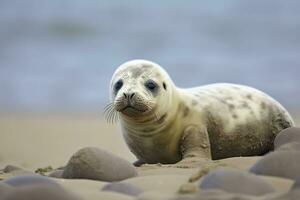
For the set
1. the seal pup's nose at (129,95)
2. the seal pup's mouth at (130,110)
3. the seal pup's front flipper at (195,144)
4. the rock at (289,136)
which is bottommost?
the rock at (289,136)

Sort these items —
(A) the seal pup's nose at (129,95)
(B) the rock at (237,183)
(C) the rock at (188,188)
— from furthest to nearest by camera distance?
(A) the seal pup's nose at (129,95)
(C) the rock at (188,188)
(B) the rock at (237,183)

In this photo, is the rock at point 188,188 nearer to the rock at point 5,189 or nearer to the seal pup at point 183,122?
the rock at point 5,189

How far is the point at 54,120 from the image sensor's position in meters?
11.3

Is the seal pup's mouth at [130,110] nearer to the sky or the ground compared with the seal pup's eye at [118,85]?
nearer to the ground

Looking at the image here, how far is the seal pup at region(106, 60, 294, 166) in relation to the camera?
5039mm

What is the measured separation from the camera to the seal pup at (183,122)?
198 inches

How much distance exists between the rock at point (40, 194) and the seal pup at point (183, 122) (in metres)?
2.41

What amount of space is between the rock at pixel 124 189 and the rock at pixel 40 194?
0.32m

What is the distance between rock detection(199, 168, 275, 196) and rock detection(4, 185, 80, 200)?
496 mm

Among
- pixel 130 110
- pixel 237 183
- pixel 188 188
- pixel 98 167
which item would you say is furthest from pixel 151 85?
pixel 237 183

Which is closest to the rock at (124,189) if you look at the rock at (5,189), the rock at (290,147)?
the rock at (5,189)

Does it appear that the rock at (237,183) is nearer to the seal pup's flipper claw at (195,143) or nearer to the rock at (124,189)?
the rock at (124,189)

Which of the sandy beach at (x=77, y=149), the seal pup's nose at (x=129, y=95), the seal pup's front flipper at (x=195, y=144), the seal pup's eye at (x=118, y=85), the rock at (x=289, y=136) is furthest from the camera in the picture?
the seal pup's eye at (x=118, y=85)

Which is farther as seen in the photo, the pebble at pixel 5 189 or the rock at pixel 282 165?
the rock at pixel 282 165
